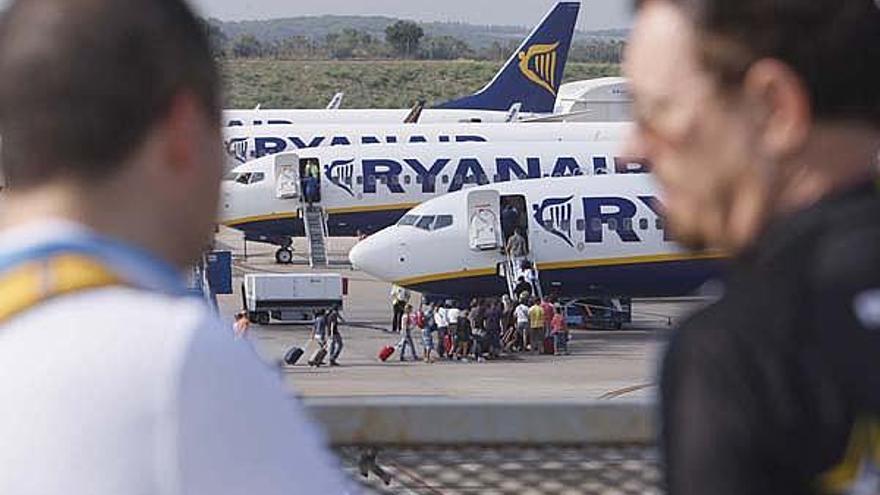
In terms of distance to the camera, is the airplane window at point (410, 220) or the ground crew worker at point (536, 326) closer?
the ground crew worker at point (536, 326)

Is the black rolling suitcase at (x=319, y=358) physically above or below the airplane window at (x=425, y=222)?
below

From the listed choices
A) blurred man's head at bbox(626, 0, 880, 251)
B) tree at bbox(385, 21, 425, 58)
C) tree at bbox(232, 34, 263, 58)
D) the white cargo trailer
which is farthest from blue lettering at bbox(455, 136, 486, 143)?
tree at bbox(232, 34, 263, 58)

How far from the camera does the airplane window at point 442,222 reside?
3531cm

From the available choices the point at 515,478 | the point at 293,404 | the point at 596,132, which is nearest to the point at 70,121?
the point at 293,404

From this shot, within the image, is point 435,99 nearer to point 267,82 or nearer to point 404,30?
point 267,82

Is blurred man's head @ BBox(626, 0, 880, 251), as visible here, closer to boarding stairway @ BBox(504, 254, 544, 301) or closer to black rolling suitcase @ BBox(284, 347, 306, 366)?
black rolling suitcase @ BBox(284, 347, 306, 366)

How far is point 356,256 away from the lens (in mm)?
36281

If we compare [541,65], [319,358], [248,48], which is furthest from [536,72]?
[248,48]

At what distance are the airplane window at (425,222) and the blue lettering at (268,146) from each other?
1673 centimetres

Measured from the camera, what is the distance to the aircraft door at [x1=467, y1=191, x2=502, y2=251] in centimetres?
3494

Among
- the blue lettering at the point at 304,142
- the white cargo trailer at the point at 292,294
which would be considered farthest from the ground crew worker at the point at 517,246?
the blue lettering at the point at 304,142

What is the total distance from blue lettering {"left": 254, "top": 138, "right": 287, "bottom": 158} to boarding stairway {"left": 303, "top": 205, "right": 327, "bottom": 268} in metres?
8.02

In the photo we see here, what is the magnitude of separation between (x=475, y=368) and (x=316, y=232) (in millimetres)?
12309

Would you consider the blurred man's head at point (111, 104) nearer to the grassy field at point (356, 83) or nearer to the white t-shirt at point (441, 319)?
the white t-shirt at point (441, 319)
